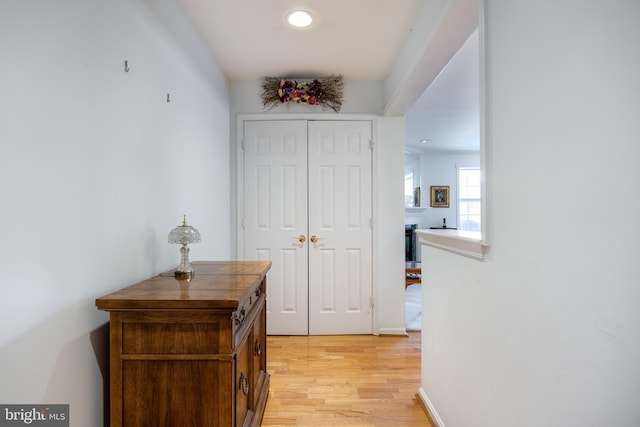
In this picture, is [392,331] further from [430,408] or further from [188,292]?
[188,292]

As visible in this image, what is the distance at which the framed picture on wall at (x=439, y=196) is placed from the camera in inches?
276

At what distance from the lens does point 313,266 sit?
120 inches

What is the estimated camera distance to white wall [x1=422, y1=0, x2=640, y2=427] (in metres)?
0.61

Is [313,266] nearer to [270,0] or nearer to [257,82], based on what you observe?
[257,82]

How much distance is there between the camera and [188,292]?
1.16 metres

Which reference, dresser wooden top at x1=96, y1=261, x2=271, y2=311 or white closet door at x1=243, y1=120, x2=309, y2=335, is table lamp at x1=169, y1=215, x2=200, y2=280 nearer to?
dresser wooden top at x1=96, y1=261, x2=271, y2=311

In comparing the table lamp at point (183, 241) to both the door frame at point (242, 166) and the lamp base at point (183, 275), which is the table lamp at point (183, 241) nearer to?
the lamp base at point (183, 275)

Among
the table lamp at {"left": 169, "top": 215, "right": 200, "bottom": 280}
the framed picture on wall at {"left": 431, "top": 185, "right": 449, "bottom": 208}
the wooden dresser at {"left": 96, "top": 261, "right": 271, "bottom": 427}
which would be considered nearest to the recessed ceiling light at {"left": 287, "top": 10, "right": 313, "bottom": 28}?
the table lamp at {"left": 169, "top": 215, "right": 200, "bottom": 280}

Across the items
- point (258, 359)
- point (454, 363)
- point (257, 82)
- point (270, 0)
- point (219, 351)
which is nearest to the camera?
point (219, 351)

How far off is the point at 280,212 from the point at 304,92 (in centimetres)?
120

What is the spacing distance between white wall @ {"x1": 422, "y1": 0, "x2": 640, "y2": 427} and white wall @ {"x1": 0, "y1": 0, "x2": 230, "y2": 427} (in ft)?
4.79

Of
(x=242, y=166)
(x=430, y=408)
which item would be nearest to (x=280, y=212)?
(x=242, y=166)

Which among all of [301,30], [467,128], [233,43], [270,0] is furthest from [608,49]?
[467,128]

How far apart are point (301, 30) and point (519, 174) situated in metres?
1.91
